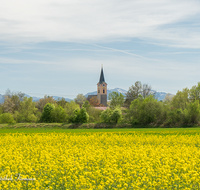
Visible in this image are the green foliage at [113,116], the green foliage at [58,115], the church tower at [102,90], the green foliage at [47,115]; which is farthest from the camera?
the church tower at [102,90]

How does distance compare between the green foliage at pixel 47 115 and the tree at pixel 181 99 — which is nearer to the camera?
the green foliage at pixel 47 115

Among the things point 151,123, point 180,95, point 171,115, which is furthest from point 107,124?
point 180,95

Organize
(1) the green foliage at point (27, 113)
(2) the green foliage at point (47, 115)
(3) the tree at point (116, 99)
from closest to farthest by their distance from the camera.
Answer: (2) the green foliage at point (47, 115) < (1) the green foliage at point (27, 113) < (3) the tree at point (116, 99)

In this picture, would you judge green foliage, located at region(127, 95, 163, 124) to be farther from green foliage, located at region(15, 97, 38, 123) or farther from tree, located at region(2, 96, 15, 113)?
tree, located at region(2, 96, 15, 113)

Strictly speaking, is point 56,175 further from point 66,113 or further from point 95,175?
point 66,113

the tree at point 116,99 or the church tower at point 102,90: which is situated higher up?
the church tower at point 102,90

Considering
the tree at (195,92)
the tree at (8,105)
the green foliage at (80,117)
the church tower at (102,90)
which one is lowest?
the green foliage at (80,117)

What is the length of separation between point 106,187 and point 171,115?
187 ft

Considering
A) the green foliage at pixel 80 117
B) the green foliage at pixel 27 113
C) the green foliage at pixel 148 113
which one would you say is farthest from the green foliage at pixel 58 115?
the green foliage at pixel 148 113

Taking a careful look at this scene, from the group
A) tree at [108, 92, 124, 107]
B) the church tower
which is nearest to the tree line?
tree at [108, 92, 124, 107]

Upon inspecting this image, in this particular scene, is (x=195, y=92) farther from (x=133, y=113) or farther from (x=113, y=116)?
(x=113, y=116)

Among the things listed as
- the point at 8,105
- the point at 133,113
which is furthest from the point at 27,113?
the point at 133,113

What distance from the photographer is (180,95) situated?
85750mm

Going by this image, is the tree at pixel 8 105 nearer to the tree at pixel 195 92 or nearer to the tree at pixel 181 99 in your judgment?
the tree at pixel 181 99
